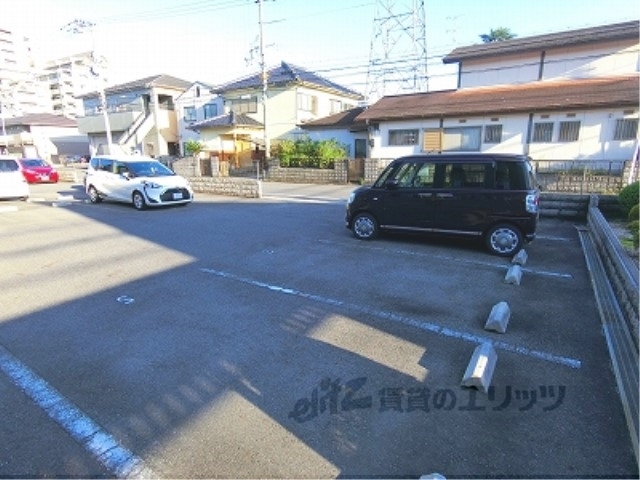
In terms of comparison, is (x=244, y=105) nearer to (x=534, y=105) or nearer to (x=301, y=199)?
(x=301, y=199)

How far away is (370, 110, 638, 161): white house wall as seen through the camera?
15.1 meters

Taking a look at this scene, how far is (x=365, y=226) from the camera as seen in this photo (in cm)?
744

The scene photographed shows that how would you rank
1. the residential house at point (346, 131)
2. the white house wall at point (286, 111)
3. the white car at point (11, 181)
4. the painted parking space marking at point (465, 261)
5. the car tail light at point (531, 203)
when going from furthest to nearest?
the white house wall at point (286, 111) < the residential house at point (346, 131) < the white car at point (11, 181) < the car tail light at point (531, 203) < the painted parking space marking at point (465, 261)

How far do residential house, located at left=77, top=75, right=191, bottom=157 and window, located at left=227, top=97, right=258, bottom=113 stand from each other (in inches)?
308

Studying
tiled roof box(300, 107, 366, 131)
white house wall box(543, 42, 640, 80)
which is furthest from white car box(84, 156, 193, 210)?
white house wall box(543, 42, 640, 80)

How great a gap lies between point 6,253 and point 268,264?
5195 mm

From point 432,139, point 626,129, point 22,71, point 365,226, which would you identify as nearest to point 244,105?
point 432,139

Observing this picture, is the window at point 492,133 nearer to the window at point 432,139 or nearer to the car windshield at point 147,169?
the window at point 432,139

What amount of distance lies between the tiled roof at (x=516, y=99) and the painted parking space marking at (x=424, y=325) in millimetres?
15591

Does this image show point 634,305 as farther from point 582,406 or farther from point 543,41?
point 543,41

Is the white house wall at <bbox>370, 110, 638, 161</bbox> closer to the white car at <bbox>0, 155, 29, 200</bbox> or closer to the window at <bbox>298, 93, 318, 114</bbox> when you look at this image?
the window at <bbox>298, 93, 318, 114</bbox>

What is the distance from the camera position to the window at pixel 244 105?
2722 centimetres

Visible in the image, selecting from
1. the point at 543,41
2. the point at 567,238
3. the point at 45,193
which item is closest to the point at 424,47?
the point at 543,41

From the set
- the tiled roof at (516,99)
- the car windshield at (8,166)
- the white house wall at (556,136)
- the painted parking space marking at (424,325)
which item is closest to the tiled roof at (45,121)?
the car windshield at (8,166)
